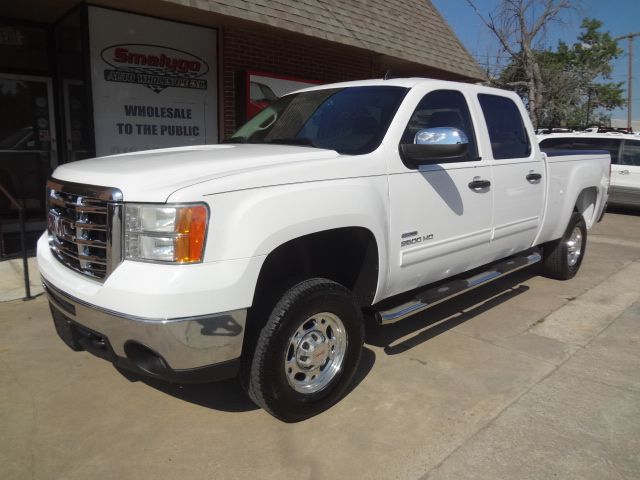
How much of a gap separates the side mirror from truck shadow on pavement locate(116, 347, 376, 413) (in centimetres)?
157

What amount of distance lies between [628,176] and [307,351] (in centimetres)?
1211

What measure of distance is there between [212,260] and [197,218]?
0.21 meters

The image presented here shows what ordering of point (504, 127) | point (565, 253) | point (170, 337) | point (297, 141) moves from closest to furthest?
point (170, 337) → point (297, 141) → point (504, 127) → point (565, 253)

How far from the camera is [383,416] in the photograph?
10.5 ft

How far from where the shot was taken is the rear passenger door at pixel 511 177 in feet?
14.7

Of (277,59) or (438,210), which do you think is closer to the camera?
(438,210)

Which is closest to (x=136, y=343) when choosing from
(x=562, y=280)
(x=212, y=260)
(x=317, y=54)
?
(x=212, y=260)

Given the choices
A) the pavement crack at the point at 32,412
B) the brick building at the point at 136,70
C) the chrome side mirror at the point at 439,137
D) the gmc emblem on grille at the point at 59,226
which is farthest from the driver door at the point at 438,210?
the brick building at the point at 136,70

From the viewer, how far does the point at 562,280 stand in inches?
250

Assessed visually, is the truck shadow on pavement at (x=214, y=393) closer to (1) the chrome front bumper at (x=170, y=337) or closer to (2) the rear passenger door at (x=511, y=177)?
(1) the chrome front bumper at (x=170, y=337)

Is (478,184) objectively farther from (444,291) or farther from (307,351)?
(307,351)

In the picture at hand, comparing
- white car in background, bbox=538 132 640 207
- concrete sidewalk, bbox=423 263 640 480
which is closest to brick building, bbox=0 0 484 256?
concrete sidewalk, bbox=423 263 640 480

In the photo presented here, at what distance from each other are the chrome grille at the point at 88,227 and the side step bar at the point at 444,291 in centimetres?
175

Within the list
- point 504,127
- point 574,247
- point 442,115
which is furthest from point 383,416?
point 574,247
